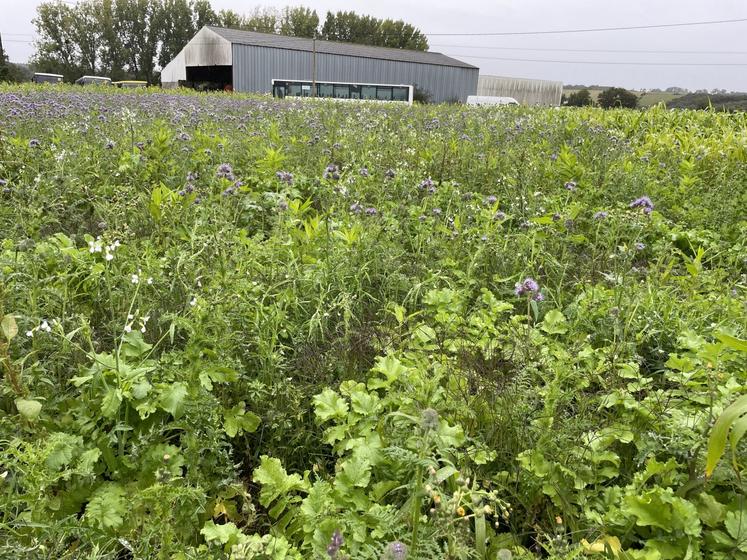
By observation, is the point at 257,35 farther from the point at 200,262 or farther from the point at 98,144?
the point at 200,262

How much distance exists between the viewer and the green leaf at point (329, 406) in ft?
6.30

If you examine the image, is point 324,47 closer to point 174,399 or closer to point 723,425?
point 174,399

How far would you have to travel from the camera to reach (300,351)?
99.2 inches

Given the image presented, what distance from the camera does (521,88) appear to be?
50.7m

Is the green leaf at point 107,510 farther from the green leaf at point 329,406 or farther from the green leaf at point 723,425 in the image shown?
the green leaf at point 723,425

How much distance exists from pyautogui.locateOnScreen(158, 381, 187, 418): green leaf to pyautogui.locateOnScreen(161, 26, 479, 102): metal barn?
3636cm

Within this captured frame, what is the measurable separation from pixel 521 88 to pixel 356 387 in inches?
2123

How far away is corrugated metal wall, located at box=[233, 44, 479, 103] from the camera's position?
133 feet

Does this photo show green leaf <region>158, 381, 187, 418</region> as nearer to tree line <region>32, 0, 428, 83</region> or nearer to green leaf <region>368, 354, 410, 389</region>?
green leaf <region>368, 354, 410, 389</region>

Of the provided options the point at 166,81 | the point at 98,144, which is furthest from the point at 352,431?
the point at 166,81

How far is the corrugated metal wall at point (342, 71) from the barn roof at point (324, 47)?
1.28 feet

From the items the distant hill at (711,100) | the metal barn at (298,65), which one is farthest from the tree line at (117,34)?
the distant hill at (711,100)

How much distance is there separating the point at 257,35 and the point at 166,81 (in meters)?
12.2

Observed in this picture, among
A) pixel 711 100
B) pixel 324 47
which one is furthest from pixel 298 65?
pixel 711 100
